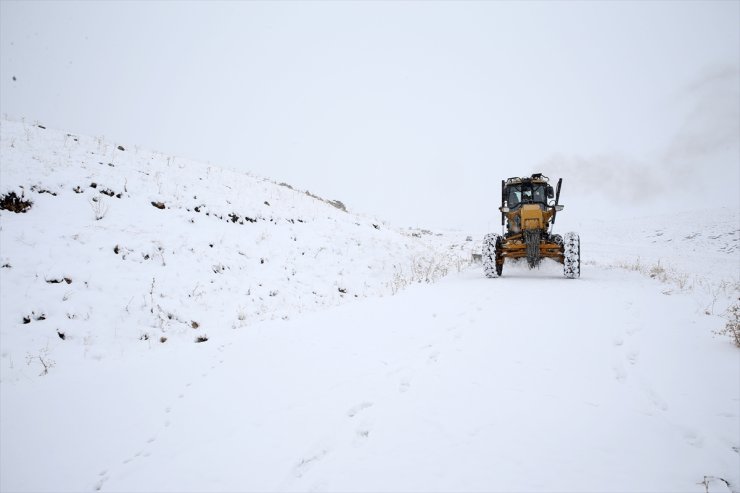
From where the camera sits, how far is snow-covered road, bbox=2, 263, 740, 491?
2336 millimetres

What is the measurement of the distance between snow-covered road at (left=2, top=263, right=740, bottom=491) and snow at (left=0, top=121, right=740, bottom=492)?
2 cm

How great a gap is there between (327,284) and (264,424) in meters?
6.11

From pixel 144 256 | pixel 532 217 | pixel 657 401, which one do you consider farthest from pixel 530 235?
pixel 144 256

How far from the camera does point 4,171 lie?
7.55 m

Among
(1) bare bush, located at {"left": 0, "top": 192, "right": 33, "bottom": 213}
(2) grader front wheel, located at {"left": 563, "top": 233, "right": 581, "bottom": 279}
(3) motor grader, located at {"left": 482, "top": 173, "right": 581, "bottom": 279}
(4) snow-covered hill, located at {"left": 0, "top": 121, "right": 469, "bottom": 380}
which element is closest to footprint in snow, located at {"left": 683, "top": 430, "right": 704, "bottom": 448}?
(4) snow-covered hill, located at {"left": 0, "top": 121, "right": 469, "bottom": 380}

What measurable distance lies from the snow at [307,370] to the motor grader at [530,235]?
1124mm

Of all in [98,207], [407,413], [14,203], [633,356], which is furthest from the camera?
[98,207]

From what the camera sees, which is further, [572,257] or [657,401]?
[572,257]

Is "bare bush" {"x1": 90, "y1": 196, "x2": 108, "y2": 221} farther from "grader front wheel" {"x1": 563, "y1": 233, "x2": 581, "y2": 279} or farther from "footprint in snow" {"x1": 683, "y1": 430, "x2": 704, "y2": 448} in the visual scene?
"grader front wheel" {"x1": 563, "y1": 233, "x2": 581, "y2": 279}

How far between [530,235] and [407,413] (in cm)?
849

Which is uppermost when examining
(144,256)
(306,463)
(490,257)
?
(490,257)

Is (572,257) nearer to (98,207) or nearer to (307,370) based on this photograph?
(307,370)

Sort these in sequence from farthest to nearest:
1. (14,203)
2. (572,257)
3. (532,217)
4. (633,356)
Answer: (532,217) < (572,257) < (14,203) < (633,356)

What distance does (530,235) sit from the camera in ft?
32.8
